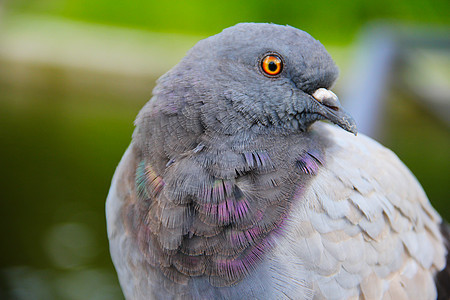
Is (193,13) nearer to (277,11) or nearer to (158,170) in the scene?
(277,11)

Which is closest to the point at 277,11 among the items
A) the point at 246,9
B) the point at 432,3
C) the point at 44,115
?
the point at 246,9

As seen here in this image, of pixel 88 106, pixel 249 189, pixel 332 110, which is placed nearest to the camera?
pixel 249 189

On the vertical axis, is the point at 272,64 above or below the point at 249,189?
above

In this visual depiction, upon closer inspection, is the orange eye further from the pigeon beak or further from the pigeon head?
the pigeon beak

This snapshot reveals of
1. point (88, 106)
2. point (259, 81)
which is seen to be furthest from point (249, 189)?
point (88, 106)

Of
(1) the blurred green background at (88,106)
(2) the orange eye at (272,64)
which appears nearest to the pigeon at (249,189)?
(2) the orange eye at (272,64)

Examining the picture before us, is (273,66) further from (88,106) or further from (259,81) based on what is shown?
(88,106)

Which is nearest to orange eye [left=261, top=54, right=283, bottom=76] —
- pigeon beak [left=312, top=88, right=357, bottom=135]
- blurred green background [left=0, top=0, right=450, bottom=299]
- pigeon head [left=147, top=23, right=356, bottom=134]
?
pigeon head [left=147, top=23, right=356, bottom=134]
